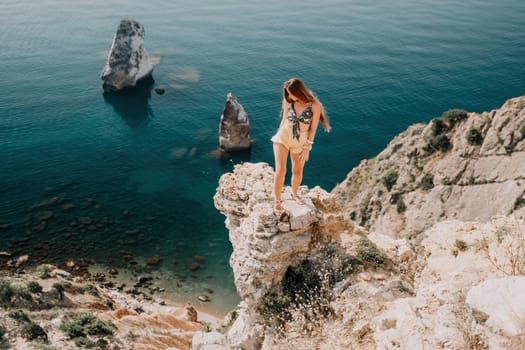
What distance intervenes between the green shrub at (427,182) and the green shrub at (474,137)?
3.46 metres

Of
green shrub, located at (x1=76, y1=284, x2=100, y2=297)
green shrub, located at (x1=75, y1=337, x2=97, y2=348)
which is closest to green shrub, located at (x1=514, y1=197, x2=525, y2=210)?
green shrub, located at (x1=75, y1=337, x2=97, y2=348)

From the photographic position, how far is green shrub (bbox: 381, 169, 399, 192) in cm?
3172

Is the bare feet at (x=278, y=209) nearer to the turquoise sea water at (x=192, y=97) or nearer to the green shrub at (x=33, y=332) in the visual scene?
the green shrub at (x=33, y=332)

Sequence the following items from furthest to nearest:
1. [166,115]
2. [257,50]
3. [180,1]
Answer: [180,1]
[257,50]
[166,115]

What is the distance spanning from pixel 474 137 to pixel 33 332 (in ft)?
90.8

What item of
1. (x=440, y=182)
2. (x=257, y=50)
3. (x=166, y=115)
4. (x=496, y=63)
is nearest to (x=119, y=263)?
(x=440, y=182)

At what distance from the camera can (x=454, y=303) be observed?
7.43 metres

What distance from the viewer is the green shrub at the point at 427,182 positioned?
93.6 ft

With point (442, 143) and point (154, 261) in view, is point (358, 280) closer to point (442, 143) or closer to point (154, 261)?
point (442, 143)

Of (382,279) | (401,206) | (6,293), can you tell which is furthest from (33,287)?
(401,206)

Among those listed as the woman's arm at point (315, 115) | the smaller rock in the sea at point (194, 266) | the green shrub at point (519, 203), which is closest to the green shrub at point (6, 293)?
the smaller rock in the sea at point (194, 266)

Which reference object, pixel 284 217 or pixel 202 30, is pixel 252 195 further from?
pixel 202 30

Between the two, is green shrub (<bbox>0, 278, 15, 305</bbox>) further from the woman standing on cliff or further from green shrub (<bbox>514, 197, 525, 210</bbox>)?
green shrub (<bbox>514, 197, 525, 210</bbox>)

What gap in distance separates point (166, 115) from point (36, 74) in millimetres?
26428
